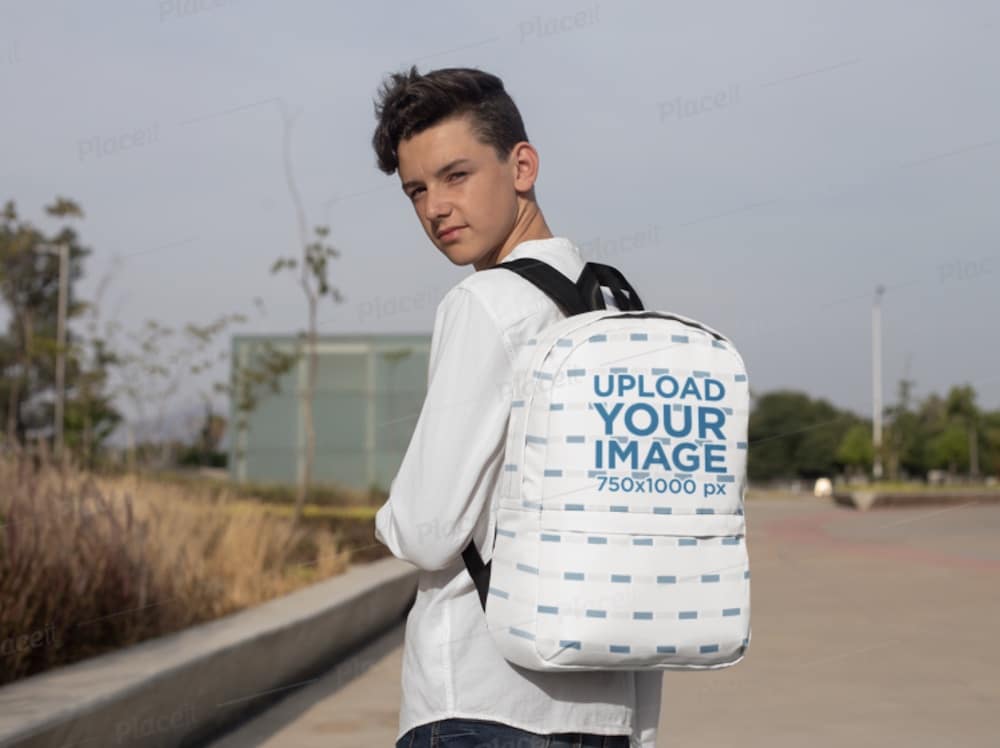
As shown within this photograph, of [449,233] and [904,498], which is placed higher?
[449,233]

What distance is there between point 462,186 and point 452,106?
130 millimetres

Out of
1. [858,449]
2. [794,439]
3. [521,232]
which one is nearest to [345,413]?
[521,232]

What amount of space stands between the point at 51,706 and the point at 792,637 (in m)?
6.29

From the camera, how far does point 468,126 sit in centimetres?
228

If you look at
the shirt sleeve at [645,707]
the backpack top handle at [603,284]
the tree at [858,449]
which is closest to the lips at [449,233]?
the backpack top handle at [603,284]

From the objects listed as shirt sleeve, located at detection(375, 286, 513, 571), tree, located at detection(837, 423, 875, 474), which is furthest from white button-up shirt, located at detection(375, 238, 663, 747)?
tree, located at detection(837, 423, 875, 474)

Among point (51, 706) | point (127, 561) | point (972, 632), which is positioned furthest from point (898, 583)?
point (51, 706)

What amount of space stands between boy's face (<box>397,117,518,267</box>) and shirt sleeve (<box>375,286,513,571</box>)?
0.28 meters

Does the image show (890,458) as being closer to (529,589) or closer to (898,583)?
(898,583)

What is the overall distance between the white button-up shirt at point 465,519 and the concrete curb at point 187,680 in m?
2.80

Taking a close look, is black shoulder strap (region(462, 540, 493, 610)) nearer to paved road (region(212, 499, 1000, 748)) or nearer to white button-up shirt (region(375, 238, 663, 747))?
white button-up shirt (region(375, 238, 663, 747))

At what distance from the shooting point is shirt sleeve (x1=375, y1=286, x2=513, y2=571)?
1992mm

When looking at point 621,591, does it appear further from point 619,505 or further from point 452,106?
point 452,106

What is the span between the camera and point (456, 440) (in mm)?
1991
